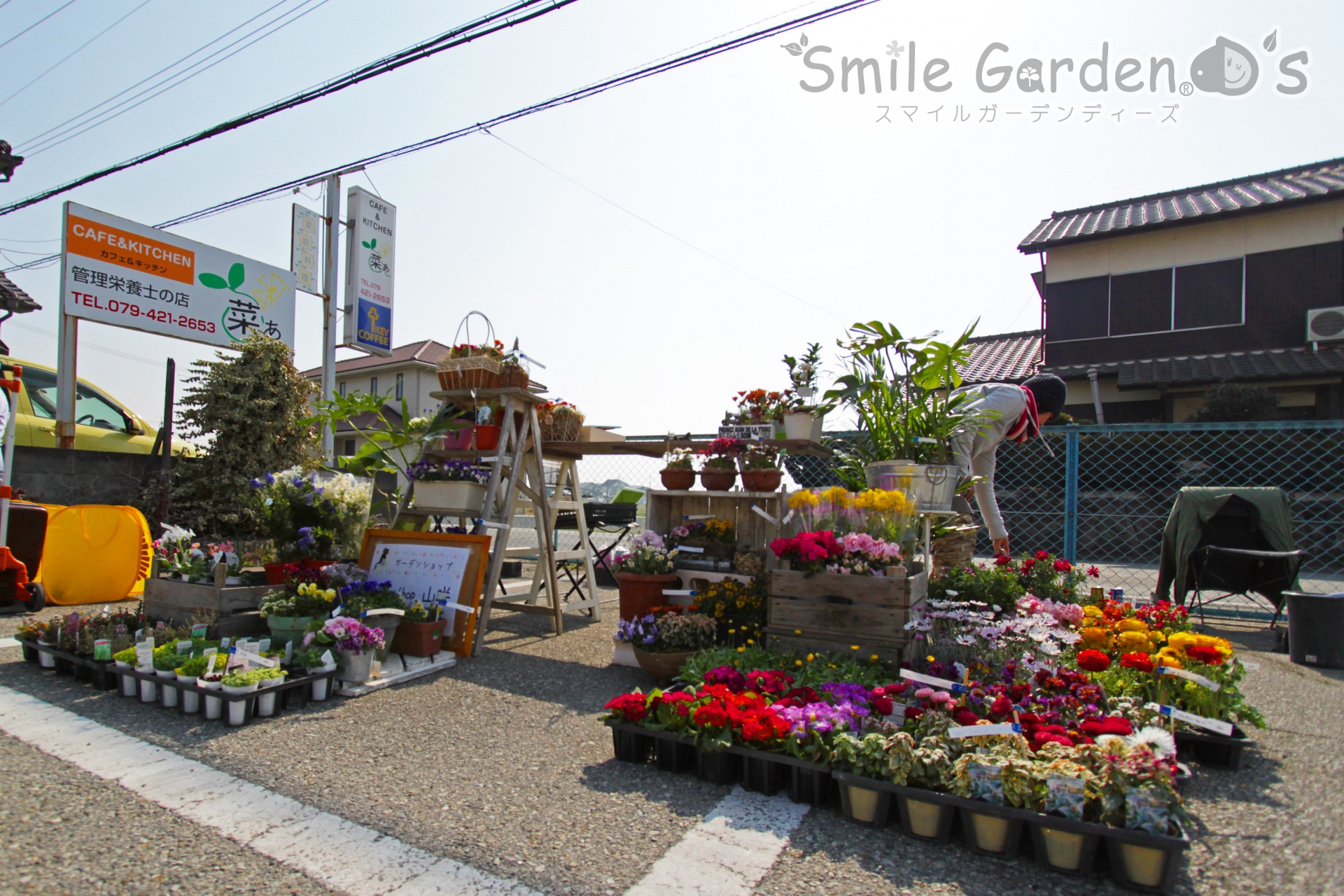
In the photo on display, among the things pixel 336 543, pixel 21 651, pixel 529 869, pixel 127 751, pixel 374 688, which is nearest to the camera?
pixel 529 869

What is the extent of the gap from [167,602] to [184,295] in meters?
5.61

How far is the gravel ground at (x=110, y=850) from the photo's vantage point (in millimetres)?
1745

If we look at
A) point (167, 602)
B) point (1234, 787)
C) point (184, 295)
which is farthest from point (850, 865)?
point (184, 295)

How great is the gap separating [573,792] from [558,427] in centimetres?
308

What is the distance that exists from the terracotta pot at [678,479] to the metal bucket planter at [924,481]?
1.70 metres

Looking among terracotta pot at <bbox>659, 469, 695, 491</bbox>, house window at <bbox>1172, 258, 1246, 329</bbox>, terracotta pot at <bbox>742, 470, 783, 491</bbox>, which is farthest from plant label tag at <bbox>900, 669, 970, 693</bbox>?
house window at <bbox>1172, 258, 1246, 329</bbox>

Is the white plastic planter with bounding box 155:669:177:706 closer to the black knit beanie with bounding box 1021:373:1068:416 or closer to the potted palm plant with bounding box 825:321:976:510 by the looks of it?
the potted palm plant with bounding box 825:321:976:510

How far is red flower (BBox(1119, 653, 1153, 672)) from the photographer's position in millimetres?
2748

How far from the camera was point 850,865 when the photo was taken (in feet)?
6.23

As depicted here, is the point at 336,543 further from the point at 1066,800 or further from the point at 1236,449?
the point at 1236,449

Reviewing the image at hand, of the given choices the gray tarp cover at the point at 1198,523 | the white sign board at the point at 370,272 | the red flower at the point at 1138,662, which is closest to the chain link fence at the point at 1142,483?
the gray tarp cover at the point at 1198,523

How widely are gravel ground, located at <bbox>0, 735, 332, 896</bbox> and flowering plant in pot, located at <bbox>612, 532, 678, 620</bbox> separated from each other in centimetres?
260

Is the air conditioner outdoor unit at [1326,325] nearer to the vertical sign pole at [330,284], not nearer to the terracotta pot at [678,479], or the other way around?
the terracotta pot at [678,479]

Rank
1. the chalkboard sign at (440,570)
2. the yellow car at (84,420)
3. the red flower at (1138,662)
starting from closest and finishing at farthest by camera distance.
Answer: the red flower at (1138,662) < the chalkboard sign at (440,570) < the yellow car at (84,420)
